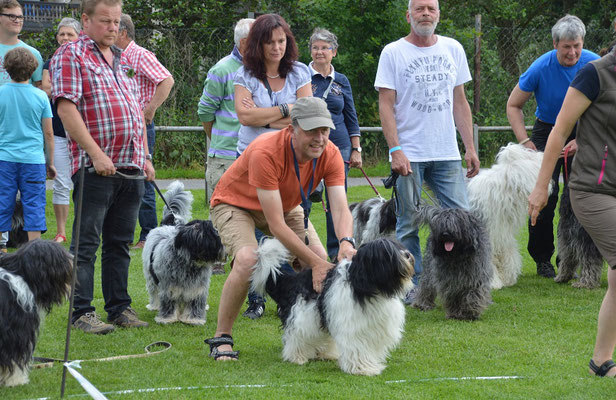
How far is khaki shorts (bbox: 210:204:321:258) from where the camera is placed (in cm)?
423

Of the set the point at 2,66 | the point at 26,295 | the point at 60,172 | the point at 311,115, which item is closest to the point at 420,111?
the point at 311,115

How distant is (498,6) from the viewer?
54.1 ft

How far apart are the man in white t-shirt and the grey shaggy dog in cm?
121

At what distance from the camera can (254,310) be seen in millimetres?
5367

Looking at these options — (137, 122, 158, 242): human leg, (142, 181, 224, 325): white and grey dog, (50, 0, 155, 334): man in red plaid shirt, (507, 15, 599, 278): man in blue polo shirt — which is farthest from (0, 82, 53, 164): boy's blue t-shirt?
(507, 15, 599, 278): man in blue polo shirt

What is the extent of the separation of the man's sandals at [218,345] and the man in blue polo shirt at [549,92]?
319 cm

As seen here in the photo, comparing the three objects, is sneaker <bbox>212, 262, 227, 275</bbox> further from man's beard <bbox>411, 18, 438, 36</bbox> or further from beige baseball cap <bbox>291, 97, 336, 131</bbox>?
beige baseball cap <bbox>291, 97, 336, 131</bbox>

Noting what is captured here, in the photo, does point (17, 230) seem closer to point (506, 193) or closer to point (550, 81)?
point (506, 193)

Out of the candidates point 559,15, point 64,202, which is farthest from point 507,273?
point 559,15

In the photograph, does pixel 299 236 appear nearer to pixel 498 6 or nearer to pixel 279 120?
pixel 279 120

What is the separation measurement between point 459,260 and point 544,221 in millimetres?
1778

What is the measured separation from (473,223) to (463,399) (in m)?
1.75

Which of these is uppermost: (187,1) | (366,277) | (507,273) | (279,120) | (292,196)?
(187,1)

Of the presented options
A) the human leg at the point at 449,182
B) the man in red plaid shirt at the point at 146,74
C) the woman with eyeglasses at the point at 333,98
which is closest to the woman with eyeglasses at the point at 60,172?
the man in red plaid shirt at the point at 146,74
